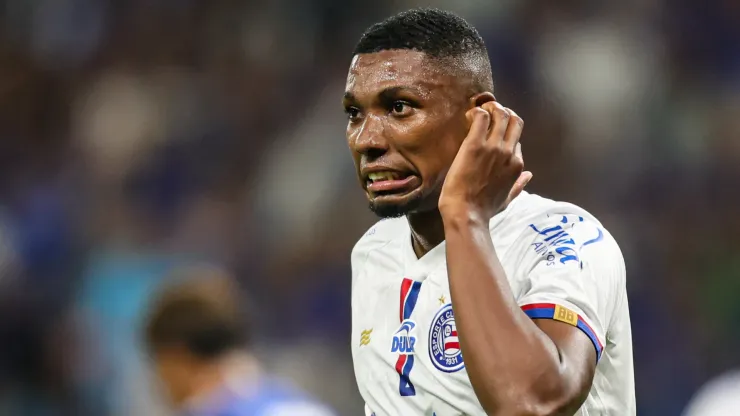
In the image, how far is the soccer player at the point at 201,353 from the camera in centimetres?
320

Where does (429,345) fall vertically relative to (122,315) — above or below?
above

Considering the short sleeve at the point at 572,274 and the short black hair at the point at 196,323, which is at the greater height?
the short sleeve at the point at 572,274

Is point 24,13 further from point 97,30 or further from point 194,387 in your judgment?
point 194,387

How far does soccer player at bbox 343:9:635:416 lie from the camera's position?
1.96 meters

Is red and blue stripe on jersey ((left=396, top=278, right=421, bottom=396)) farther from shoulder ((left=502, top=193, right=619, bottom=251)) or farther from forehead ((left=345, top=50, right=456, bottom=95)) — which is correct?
forehead ((left=345, top=50, right=456, bottom=95))

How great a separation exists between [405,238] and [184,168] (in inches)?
169

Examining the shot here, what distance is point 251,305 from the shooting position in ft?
20.5

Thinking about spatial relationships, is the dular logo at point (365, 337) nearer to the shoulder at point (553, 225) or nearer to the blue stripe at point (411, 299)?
the blue stripe at point (411, 299)

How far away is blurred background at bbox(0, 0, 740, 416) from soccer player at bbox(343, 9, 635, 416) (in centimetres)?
340

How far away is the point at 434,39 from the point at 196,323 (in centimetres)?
138

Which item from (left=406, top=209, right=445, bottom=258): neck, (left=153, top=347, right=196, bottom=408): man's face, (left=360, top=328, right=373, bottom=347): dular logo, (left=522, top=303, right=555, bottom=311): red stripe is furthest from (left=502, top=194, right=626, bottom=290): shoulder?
(left=153, top=347, right=196, bottom=408): man's face

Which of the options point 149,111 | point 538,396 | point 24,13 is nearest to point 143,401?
point 149,111

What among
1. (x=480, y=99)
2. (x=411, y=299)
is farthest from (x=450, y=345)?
(x=480, y=99)

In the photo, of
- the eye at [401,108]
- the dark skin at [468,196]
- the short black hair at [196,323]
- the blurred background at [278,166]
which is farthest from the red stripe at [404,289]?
the blurred background at [278,166]
